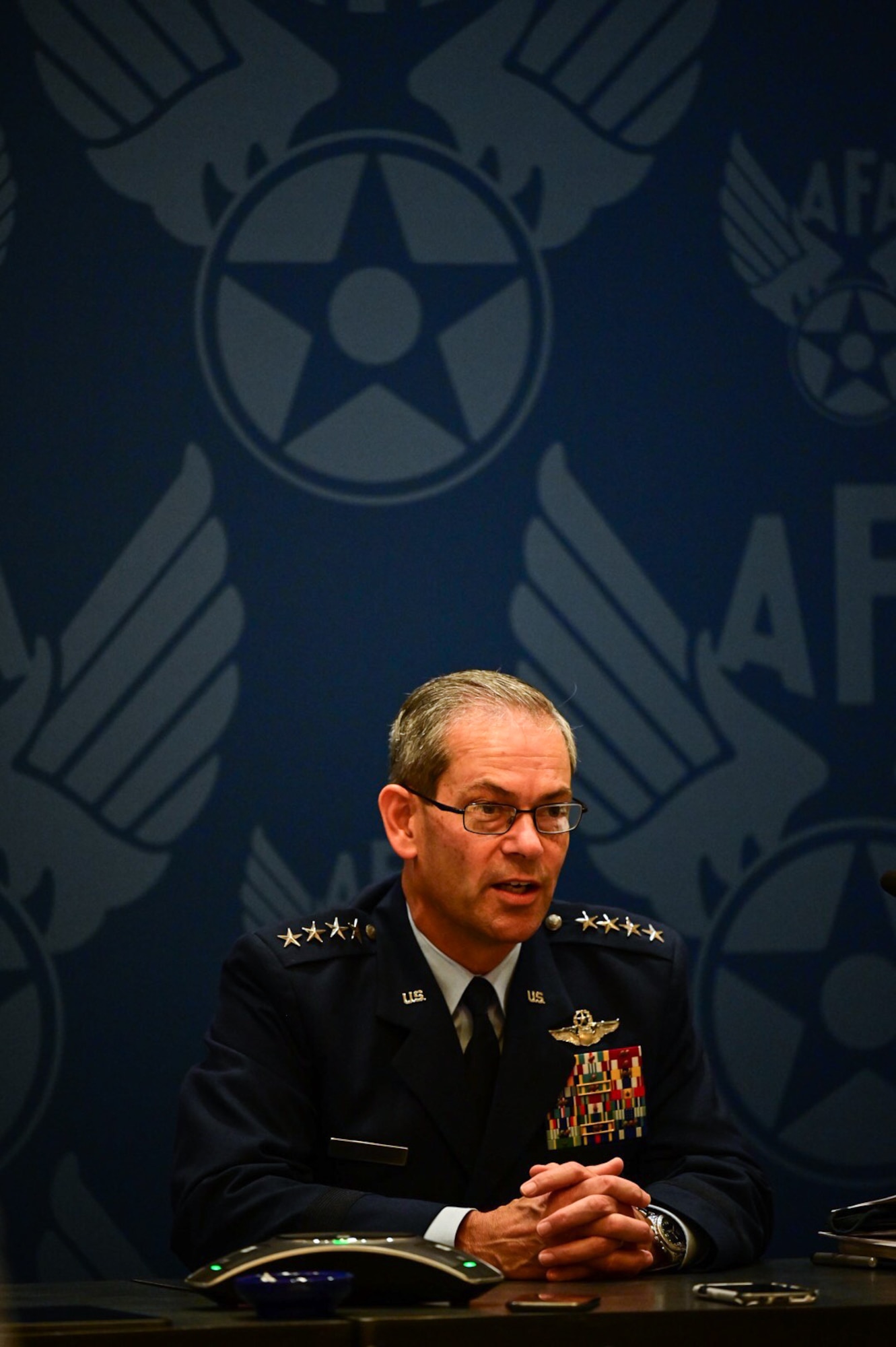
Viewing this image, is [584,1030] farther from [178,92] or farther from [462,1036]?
[178,92]

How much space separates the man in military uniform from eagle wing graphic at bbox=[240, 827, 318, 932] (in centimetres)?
53

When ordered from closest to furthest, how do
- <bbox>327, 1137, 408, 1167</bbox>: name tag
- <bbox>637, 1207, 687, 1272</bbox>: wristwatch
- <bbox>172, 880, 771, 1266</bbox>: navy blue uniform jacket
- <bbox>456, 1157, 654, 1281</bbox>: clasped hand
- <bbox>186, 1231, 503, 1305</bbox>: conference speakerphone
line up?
<bbox>186, 1231, 503, 1305</bbox>: conference speakerphone < <bbox>456, 1157, 654, 1281</bbox>: clasped hand < <bbox>637, 1207, 687, 1272</bbox>: wristwatch < <bbox>172, 880, 771, 1266</bbox>: navy blue uniform jacket < <bbox>327, 1137, 408, 1167</bbox>: name tag

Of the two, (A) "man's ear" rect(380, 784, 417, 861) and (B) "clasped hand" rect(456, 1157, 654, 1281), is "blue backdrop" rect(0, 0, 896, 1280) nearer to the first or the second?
(A) "man's ear" rect(380, 784, 417, 861)

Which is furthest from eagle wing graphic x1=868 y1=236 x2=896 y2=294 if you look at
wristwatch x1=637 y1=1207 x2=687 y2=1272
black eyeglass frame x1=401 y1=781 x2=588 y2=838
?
wristwatch x1=637 y1=1207 x2=687 y2=1272

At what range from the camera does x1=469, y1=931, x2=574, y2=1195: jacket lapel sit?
2.51 metres

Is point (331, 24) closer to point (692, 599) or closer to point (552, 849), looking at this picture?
point (692, 599)

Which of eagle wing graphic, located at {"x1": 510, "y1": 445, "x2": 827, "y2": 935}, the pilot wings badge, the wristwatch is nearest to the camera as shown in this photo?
the wristwatch

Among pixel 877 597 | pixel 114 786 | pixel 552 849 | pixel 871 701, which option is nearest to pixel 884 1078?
pixel 871 701

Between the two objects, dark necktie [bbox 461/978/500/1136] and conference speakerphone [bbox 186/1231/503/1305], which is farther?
dark necktie [bbox 461/978/500/1136]

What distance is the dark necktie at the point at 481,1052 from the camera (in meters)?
2.57

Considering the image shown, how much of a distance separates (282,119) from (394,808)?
1.50 metres

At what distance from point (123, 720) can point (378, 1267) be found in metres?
1.66

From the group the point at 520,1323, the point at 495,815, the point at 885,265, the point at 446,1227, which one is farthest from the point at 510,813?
the point at 885,265

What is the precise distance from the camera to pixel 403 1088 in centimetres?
255
